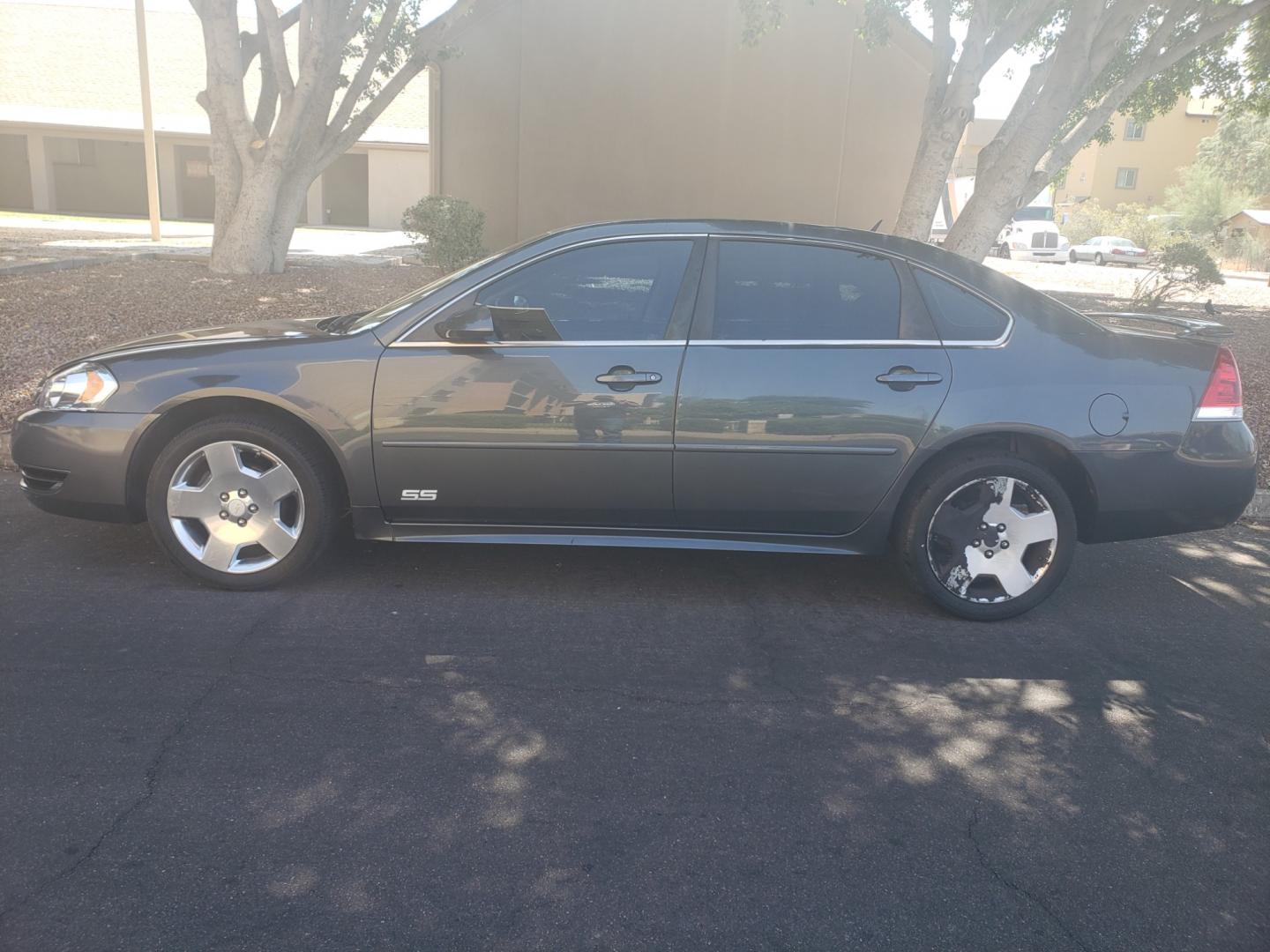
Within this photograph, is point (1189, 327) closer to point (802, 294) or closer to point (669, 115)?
point (802, 294)

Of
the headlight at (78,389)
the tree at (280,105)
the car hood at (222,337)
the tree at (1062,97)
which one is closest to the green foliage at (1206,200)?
the tree at (1062,97)

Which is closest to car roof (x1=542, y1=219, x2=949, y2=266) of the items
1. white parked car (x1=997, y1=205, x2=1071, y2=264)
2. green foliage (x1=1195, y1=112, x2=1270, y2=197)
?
white parked car (x1=997, y1=205, x2=1071, y2=264)

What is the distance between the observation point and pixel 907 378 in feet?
14.5

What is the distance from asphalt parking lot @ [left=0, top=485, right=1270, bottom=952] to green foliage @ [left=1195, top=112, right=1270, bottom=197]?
153 feet

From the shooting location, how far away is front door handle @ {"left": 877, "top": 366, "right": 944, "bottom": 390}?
173 inches

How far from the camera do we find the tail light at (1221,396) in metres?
4.46

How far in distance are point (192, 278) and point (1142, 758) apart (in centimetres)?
1234

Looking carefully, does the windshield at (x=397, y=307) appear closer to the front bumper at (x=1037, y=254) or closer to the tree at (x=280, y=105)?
the tree at (x=280, y=105)

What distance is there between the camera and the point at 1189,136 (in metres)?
55.7

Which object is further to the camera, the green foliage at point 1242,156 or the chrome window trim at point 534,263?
the green foliage at point 1242,156

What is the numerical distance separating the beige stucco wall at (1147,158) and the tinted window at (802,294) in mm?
58158

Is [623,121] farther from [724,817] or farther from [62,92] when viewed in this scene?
[62,92]

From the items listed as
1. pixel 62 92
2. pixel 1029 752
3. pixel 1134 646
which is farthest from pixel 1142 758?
pixel 62 92

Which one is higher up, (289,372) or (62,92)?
(62,92)
